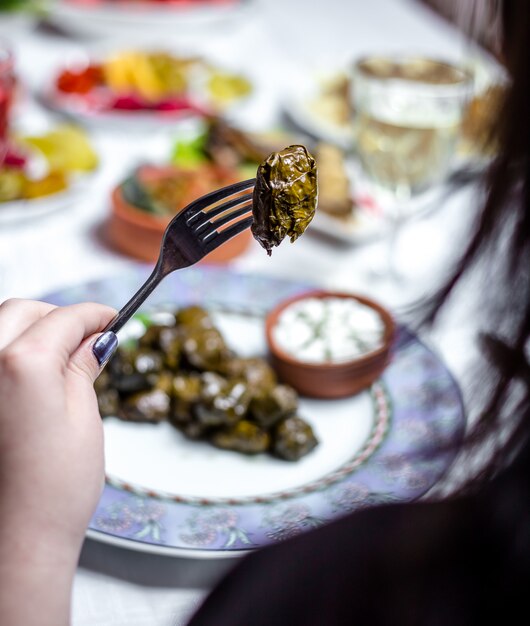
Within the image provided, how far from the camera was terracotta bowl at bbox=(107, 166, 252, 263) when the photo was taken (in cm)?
141

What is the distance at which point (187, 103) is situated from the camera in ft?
6.59

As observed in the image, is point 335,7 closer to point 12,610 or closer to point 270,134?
point 270,134

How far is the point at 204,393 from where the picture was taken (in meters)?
1.00

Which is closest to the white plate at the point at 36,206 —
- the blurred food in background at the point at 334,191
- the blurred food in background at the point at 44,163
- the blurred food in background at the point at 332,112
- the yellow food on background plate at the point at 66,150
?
the blurred food in background at the point at 44,163

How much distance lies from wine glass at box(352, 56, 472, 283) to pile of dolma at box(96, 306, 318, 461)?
1.56 ft

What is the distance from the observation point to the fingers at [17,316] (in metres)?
0.67

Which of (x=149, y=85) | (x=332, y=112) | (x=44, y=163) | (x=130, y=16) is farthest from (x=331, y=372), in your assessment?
(x=130, y=16)

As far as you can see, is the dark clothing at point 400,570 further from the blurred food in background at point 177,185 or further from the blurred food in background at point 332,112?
the blurred food in background at point 332,112

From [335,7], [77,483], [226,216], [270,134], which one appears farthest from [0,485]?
[335,7]

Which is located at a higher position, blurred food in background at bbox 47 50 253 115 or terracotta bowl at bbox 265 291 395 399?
terracotta bowl at bbox 265 291 395 399

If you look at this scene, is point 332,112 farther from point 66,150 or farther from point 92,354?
point 92,354

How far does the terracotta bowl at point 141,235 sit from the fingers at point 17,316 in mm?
691

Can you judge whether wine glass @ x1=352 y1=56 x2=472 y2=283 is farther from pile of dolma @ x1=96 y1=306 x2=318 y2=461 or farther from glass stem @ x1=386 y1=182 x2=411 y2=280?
pile of dolma @ x1=96 y1=306 x2=318 y2=461

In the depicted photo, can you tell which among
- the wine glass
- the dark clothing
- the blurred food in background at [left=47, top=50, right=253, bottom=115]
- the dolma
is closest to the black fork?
the dolma
